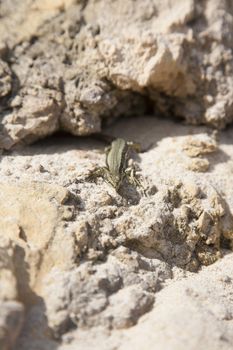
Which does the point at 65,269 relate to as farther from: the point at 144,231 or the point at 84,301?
the point at 144,231

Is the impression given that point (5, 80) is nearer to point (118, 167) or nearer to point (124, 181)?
point (118, 167)

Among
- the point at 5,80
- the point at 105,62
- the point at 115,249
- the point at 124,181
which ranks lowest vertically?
the point at 115,249

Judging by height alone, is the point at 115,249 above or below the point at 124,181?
below

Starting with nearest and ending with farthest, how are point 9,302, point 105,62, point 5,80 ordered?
point 9,302, point 5,80, point 105,62

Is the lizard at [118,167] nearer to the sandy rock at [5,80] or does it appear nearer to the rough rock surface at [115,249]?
the rough rock surface at [115,249]

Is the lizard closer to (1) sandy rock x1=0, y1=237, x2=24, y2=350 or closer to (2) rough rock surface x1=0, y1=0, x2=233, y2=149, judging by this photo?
(2) rough rock surface x1=0, y1=0, x2=233, y2=149

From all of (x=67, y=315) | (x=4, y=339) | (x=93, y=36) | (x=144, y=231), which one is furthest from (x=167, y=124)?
(x=4, y=339)

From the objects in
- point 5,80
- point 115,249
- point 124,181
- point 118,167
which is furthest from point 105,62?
point 115,249

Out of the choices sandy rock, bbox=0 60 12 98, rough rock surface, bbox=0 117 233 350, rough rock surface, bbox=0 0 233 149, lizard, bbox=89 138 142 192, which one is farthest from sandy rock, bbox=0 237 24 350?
sandy rock, bbox=0 60 12 98
